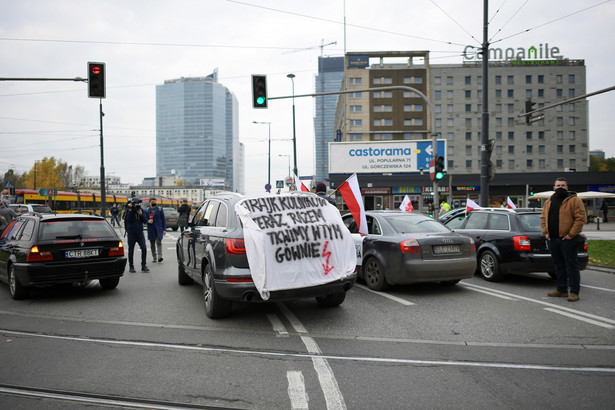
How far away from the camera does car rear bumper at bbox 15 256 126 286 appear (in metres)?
7.16

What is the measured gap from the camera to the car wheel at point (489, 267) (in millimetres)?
8969

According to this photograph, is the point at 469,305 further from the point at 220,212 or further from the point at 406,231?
the point at 220,212

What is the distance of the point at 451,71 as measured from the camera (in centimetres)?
8175

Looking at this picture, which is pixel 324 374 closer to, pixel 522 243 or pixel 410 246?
pixel 410 246

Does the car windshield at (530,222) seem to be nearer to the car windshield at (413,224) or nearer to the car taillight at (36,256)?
the car windshield at (413,224)

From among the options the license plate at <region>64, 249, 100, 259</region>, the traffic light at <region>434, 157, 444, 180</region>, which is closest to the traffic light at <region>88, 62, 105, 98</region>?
the license plate at <region>64, 249, 100, 259</region>

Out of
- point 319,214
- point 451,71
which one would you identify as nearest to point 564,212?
point 319,214

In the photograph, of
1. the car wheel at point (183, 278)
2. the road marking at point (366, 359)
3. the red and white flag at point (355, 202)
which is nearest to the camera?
the road marking at point (366, 359)

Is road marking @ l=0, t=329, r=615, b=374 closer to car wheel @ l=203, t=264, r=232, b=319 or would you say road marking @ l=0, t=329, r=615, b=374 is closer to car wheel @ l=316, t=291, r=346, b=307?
car wheel @ l=203, t=264, r=232, b=319

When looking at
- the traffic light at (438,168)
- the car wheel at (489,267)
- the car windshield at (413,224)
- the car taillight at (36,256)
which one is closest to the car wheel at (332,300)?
the car windshield at (413,224)

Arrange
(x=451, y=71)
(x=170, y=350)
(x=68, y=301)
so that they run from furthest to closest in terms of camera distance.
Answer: (x=451, y=71) → (x=68, y=301) → (x=170, y=350)

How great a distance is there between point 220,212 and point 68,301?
326cm

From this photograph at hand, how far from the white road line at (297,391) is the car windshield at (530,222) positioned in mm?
6496

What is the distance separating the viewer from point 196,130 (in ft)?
412
